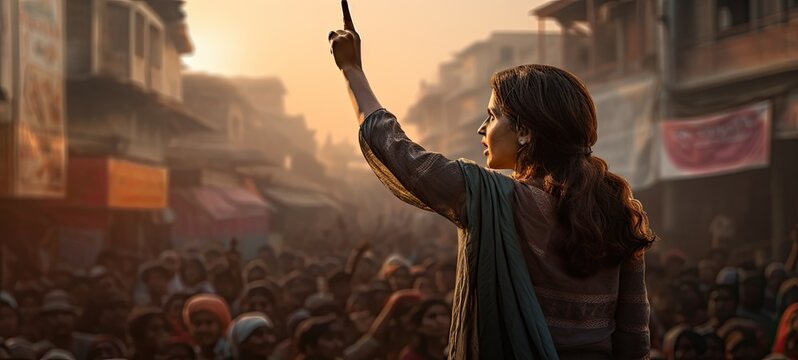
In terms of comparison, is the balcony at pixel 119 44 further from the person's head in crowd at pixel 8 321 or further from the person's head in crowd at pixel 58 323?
the person's head in crowd at pixel 58 323

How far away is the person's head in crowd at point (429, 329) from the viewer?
5.45m

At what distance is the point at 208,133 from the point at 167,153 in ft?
7.02

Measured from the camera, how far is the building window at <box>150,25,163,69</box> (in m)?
15.0

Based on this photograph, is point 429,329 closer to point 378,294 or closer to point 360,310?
point 360,310

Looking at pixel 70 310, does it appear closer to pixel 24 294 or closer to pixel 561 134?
pixel 24 294

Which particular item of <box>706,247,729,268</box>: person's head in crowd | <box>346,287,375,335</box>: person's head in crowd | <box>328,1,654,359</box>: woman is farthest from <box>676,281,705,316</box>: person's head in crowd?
<box>328,1,654,359</box>: woman

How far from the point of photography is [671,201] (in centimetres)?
1585

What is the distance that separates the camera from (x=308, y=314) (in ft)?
21.3

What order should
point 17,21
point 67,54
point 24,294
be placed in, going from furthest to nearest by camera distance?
point 67,54 → point 17,21 → point 24,294

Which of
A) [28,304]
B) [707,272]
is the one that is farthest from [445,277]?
[28,304]

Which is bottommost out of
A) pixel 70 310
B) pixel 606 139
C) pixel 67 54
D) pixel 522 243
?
pixel 70 310

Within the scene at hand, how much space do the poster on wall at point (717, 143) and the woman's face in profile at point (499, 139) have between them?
11.4 meters

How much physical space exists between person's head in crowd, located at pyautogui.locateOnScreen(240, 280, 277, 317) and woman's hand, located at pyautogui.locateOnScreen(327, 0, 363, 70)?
16.7 ft

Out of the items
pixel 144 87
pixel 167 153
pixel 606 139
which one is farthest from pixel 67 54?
pixel 606 139
